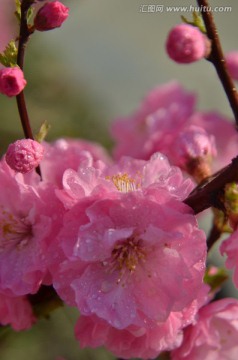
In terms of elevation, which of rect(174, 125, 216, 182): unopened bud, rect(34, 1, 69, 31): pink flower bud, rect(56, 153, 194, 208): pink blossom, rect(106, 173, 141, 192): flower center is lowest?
rect(174, 125, 216, 182): unopened bud

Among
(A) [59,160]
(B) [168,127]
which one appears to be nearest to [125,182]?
(A) [59,160]

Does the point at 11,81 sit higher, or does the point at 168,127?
the point at 11,81

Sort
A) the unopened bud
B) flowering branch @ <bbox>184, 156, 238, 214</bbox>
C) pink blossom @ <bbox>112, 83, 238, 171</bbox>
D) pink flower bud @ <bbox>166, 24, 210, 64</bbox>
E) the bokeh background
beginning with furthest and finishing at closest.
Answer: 1. the bokeh background
2. pink blossom @ <bbox>112, 83, 238, 171</bbox>
3. the unopened bud
4. pink flower bud @ <bbox>166, 24, 210, 64</bbox>
5. flowering branch @ <bbox>184, 156, 238, 214</bbox>

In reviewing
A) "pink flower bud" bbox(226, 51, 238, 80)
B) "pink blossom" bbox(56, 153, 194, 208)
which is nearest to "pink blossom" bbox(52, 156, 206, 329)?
"pink blossom" bbox(56, 153, 194, 208)

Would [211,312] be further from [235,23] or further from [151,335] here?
[235,23]

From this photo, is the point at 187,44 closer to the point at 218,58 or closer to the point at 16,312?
the point at 218,58

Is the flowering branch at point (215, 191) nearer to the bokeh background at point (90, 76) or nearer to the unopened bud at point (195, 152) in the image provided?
the unopened bud at point (195, 152)

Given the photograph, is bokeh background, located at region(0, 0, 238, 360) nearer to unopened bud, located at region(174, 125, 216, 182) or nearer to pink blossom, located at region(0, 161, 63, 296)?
unopened bud, located at region(174, 125, 216, 182)
